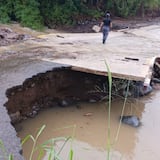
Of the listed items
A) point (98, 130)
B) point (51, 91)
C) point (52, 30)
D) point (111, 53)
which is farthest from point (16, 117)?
point (52, 30)

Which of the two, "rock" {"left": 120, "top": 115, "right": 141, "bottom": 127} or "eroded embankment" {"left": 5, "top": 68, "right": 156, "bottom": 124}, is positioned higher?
"eroded embankment" {"left": 5, "top": 68, "right": 156, "bottom": 124}

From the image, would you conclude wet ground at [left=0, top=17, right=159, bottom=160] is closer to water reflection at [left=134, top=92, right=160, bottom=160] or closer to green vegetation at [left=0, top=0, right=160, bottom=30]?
water reflection at [left=134, top=92, right=160, bottom=160]

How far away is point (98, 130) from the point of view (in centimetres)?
717

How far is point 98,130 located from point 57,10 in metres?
13.1

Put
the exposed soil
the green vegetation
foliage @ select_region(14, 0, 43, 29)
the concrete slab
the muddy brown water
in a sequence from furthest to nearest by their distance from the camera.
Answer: the green vegetation, foliage @ select_region(14, 0, 43, 29), the exposed soil, the concrete slab, the muddy brown water

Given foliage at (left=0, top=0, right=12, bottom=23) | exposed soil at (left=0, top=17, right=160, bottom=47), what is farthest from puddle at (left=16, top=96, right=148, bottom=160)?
foliage at (left=0, top=0, right=12, bottom=23)

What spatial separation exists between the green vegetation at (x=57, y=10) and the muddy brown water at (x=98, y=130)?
9.72 meters

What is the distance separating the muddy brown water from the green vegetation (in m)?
9.72

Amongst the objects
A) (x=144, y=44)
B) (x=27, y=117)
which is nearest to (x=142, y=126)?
(x=27, y=117)

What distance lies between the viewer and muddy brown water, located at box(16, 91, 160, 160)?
20.4ft

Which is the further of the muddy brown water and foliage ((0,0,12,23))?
foliage ((0,0,12,23))

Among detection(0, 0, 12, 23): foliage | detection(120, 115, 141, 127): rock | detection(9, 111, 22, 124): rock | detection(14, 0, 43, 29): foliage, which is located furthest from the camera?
detection(14, 0, 43, 29): foliage

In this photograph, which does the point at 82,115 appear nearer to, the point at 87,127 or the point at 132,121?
the point at 87,127

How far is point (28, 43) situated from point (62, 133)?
5144 millimetres
